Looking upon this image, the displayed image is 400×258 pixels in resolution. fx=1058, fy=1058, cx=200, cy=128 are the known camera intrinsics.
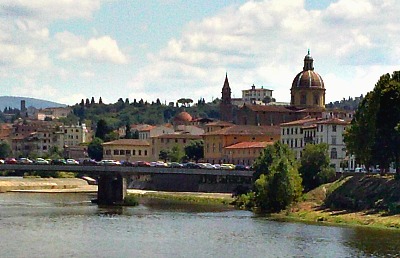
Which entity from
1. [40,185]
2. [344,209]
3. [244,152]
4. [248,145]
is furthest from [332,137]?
[40,185]

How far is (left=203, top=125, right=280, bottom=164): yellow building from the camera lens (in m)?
189

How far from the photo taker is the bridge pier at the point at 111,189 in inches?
5177

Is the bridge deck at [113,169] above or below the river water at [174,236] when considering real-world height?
above

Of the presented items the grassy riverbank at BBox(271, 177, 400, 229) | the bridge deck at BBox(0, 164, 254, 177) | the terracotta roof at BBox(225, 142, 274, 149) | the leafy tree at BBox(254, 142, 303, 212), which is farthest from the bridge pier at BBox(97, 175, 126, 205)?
the terracotta roof at BBox(225, 142, 274, 149)

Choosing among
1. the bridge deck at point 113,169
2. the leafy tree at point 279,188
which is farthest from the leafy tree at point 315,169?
the bridge deck at point 113,169

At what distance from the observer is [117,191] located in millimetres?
132625

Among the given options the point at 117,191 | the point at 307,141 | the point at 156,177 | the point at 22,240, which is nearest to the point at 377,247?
the point at 22,240

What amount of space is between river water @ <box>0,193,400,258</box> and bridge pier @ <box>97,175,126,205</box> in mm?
15364

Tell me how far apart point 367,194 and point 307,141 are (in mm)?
52164

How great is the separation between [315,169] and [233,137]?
68.9m

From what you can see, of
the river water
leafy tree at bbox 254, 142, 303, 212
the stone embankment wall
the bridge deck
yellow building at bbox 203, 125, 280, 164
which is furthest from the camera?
yellow building at bbox 203, 125, 280, 164

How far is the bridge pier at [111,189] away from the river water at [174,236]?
50.4 feet

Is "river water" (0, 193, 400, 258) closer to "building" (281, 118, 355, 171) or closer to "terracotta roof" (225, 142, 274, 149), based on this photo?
"building" (281, 118, 355, 171)

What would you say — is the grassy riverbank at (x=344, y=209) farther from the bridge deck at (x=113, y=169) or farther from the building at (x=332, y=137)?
the building at (x=332, y=137)
